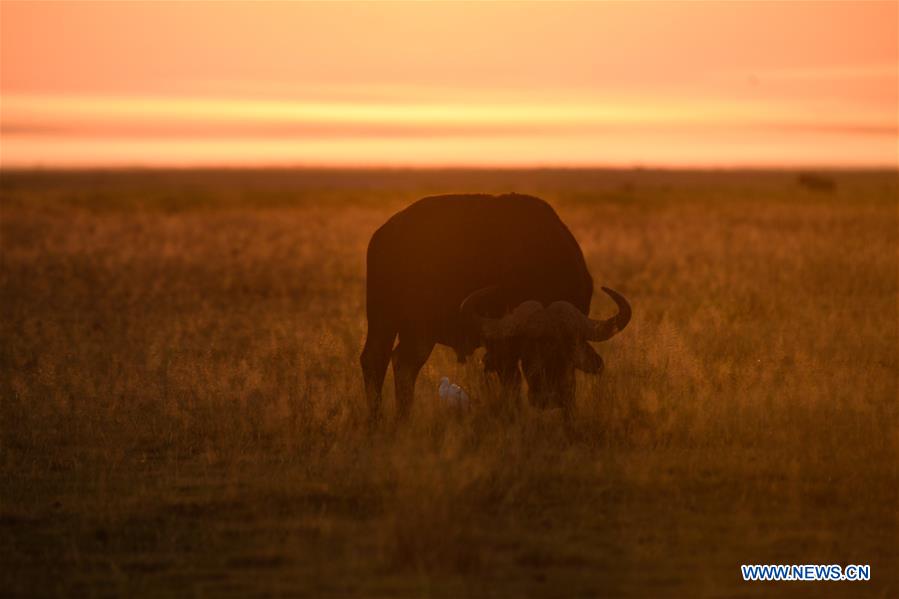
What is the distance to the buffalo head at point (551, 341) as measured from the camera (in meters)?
9.08

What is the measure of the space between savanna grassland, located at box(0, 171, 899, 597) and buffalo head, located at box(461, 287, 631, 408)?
374 mm

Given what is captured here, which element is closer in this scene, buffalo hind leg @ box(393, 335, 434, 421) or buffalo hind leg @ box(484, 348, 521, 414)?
buffalo hind leg @ box(484, 348, 521, 414)

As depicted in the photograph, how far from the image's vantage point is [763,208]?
45.8 metres

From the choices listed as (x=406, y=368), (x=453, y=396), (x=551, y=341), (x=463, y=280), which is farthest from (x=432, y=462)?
(x=463, y=280)

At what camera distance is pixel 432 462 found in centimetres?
816

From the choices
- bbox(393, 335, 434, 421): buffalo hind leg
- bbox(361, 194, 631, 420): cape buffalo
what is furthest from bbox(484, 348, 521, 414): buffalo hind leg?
bbox(393, 335, 434, 421): buffalo hind leg

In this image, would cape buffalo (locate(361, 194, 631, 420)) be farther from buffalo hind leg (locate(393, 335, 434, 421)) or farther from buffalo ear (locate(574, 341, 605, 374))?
buffalo ear (locate(574, 341, 605, 374))

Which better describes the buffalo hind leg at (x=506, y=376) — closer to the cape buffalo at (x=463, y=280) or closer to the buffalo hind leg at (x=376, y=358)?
the cape buffalo at (x=463, y=280)

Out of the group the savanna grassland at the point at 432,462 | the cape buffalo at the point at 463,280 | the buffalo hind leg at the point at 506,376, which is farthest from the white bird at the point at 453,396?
the buffalo hind leg at the point at 506,376

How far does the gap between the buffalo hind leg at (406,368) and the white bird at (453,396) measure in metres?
0.33

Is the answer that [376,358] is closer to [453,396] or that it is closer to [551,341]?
[453,396]

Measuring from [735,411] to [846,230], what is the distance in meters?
23.9

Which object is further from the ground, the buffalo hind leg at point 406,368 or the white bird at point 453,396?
the buffalo hind leg at point 406,368

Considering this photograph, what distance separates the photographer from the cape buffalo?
383 inches
